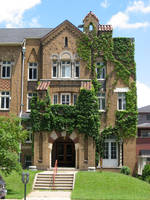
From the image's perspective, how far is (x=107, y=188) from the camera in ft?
76.6

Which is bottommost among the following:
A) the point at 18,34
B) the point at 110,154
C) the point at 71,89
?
the point at 110,154

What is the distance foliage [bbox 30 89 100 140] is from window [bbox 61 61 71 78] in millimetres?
3691

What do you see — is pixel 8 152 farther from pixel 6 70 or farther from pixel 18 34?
pixel 18 34

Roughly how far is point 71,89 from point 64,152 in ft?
19.9

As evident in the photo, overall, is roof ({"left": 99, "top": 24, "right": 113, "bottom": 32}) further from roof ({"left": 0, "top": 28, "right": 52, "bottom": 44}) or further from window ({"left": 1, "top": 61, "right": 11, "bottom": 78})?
window ({"left": 1, "top": 61, "right": 11, "bottom": 78})

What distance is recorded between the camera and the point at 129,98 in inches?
1283

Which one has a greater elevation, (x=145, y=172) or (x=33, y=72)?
(x=33, y=72)

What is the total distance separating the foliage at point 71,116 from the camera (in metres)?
29.8

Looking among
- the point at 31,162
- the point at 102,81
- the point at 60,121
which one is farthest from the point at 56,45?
the point at 31,162

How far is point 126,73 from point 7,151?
15.6 metres

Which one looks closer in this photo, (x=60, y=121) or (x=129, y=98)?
(x=60, y=121)

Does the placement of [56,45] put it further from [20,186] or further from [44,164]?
[20,186]

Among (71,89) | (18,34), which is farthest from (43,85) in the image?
(18,34)

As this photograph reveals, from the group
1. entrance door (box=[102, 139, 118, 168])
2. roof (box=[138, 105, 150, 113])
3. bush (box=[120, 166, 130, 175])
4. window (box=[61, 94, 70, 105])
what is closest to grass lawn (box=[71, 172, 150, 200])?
bush (box=[120, 166, 130, 175])
